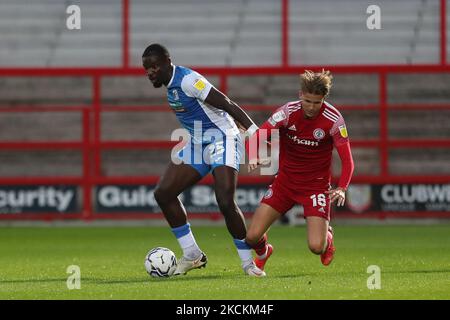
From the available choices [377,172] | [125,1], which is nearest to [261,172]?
[377,172]

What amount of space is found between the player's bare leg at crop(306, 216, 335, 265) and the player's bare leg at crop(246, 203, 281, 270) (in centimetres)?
33

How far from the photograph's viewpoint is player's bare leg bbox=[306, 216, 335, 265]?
9805 millimetres

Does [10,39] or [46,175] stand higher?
[10,39]

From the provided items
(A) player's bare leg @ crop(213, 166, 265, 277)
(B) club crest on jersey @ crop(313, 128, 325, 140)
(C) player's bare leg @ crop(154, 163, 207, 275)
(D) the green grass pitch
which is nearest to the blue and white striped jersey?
(C) player's bare leg @ crop(154, 163, 207, 275)

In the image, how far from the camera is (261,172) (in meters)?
17.9

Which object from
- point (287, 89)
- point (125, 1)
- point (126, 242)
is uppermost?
point (125, 1)

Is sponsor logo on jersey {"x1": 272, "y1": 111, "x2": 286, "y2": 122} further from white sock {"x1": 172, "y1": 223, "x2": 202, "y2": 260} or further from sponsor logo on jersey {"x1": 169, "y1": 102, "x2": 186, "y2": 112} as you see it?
white sock {"x1": 172, "y1": 223, "x2": 202, "y2": 260}

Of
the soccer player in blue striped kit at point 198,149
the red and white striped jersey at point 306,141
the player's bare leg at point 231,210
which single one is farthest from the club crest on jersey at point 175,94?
the red and white striped jersey at point 306,141

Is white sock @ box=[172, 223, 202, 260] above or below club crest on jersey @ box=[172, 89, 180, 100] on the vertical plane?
below

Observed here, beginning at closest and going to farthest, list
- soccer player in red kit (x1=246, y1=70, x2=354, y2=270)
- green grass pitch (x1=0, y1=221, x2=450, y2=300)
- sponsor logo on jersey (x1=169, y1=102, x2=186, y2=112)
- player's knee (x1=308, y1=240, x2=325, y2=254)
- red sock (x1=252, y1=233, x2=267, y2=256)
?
green grass pitch (x1=0, y1=221, x2=450, y2=300) < soccer player in red kit (x1=246, y1=70, x2=354, y2=270) < player's knee (x1=308, y1=240, x2=325, y2=254) < red sock (x1=252, y1=233, x2=267, y2=256) < sponsor logo on jersey (x1=169, y1=102, x2=186, y2=112)

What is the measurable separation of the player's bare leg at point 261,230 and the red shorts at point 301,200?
0.07 metres

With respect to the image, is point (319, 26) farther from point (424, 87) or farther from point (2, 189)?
point (2, 189)

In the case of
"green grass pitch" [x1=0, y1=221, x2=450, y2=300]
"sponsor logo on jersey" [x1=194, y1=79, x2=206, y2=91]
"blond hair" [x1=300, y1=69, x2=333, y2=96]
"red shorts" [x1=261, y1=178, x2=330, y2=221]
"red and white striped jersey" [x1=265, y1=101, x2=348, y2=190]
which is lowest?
"green grass pitch" [x1=0, y1=221, x2=450, y2=300]

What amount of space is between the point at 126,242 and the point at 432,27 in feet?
26.7
